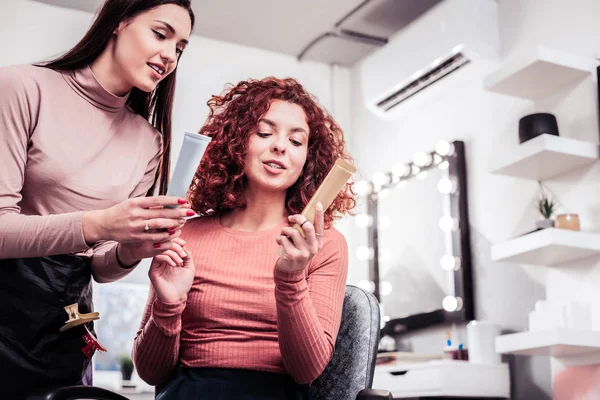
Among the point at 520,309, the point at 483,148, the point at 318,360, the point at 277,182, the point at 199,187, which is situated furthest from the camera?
the point at 483,148

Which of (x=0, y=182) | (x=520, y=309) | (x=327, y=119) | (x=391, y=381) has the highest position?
(x=327, y=119)

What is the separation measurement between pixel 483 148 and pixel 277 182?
1574 mm

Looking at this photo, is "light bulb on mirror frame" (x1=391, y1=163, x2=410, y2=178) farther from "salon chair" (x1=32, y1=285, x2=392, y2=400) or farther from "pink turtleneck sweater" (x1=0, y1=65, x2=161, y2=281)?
"pink turtleneck sweater" (x1=0, y1=65, x2=161, y2=281)

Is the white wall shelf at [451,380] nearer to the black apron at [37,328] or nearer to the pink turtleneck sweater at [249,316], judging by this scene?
the pink turtleneck sweater at [249,316]

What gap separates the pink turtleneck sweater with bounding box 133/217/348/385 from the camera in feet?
3.69

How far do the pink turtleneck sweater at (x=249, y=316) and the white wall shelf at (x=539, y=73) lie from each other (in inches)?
50.1

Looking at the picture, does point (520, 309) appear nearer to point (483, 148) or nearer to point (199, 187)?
point (483, 148)

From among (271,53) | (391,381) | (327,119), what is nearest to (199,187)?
(327,119)

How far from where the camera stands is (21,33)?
10.2ft

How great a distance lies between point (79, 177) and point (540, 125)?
64.5 inches

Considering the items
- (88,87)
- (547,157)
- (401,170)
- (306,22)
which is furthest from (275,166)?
(306,22)

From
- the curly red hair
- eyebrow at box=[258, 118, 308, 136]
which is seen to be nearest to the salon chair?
the curly red hair

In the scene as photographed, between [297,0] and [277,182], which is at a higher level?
[297,0]

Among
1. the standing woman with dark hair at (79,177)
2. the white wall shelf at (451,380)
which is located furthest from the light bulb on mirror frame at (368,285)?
the standing woman with dark hair at (79,177)
